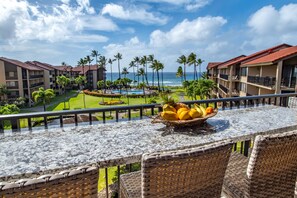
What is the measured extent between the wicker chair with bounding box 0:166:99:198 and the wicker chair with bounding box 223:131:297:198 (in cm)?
93

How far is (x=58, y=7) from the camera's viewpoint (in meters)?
6.32

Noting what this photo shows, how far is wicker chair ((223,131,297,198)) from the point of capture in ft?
3.77

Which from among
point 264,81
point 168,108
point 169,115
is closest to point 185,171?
point 169,115

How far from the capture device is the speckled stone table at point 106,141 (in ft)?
3.90

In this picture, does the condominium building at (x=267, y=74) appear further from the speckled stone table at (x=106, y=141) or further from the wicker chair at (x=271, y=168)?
the wicker chair at (x=271, y=168)

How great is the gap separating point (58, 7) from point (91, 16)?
7438mm

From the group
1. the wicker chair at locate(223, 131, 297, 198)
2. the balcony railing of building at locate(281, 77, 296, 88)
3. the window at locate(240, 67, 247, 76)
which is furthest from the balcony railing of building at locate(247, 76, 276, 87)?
the wicker chair at locate(223, 131, 297, 198)

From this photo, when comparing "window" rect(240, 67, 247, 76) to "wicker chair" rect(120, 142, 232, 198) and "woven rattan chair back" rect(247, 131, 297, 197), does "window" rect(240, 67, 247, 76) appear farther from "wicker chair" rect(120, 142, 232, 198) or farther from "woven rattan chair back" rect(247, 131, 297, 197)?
"wicker chair" rect(120, 142, 232, 198)

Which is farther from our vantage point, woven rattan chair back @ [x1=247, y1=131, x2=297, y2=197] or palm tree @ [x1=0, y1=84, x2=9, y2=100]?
palm tree @ [x1=0, y1=84, x2=9, y2=100]

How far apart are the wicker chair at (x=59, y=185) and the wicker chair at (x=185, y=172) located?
9.4 inches

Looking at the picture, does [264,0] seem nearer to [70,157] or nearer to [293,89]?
[293,89]

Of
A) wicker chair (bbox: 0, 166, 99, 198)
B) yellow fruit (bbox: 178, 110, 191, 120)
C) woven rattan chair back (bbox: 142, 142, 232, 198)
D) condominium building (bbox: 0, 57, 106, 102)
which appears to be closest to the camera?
wicker chair (bbox: 0, 166, 99, 198)

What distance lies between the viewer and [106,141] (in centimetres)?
A: 155

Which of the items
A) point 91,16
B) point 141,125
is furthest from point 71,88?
point 141,125
